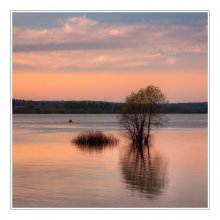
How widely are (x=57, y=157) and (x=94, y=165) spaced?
405cm

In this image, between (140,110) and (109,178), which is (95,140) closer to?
(140,110)

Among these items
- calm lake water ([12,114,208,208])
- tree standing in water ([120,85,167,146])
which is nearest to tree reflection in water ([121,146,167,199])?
calm lake water ([12,114,208,208])

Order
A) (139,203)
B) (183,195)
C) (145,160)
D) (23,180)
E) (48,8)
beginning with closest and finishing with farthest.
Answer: (48,8)
(139,203)
(183,195)
(23,180)
(145,160)

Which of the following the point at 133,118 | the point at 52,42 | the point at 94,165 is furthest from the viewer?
the point at 52,42

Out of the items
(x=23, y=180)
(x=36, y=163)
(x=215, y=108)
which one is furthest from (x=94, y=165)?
(x=215, y=108)

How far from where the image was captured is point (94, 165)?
22.5 m

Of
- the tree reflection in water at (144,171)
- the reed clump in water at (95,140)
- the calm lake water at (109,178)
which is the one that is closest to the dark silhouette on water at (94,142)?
the reed clump in water at (95,140)

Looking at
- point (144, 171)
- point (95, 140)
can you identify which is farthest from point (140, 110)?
point (144, 171)

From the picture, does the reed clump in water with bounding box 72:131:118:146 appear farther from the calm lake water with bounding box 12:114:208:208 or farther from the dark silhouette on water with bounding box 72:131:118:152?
the calm lake water with bounding box 12:114:208:208

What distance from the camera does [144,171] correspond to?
65.9 ft

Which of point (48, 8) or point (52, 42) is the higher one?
point (52, 42)

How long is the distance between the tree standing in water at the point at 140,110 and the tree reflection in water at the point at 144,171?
1.18 m

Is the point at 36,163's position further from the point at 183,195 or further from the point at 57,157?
the point at 183,195

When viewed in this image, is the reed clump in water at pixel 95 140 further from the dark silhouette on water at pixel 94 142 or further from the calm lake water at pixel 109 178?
the calm lake water at pixel 109 178
